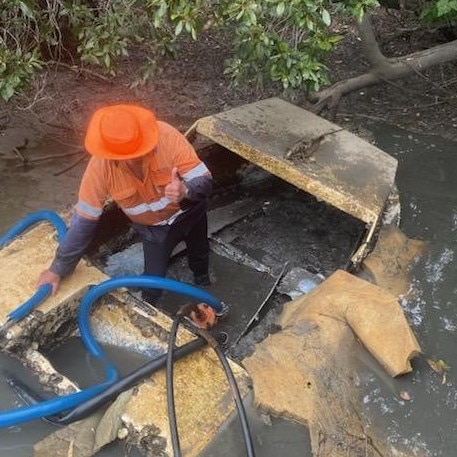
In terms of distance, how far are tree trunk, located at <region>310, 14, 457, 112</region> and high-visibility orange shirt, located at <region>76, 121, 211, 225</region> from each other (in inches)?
123

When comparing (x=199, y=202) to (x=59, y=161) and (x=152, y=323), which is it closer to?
(x=152, y=323)

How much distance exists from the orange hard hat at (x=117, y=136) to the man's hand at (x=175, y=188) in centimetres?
25

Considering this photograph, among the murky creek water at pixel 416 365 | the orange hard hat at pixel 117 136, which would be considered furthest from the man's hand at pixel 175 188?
the murky creek water at pixel 416 365

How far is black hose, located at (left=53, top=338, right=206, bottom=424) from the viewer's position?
3234 millimetres

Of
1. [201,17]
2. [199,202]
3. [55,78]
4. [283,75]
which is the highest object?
[201,17]

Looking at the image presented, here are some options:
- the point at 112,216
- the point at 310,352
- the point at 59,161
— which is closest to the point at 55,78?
the point at 59,161

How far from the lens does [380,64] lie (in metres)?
6.71

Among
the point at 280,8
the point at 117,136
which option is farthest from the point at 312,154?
the point at 117,136

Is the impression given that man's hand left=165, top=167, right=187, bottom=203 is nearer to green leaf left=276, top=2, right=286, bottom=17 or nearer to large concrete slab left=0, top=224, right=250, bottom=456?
large concrete slab left=0, top=224, right=250, bottom=456

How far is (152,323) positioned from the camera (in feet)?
11.8

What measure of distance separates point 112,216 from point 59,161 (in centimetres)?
198

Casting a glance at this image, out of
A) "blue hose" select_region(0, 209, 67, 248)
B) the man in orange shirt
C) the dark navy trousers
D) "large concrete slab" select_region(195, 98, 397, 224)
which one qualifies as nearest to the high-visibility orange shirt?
the man in orange shirt

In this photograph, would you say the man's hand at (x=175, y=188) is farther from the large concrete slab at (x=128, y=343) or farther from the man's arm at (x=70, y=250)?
the large concrete slab at (x=128, y=343)

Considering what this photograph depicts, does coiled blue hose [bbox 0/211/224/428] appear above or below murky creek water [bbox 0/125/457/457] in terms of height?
above
